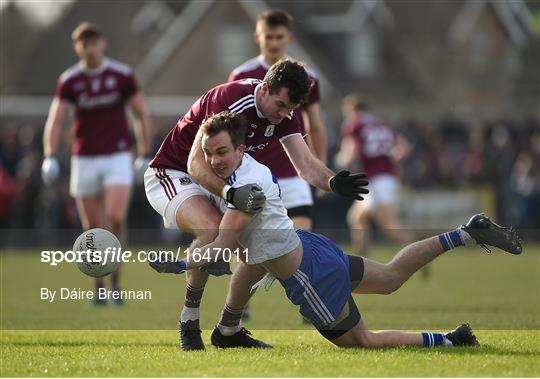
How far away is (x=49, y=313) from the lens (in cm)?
1027

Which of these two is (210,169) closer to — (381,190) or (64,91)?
(64,91)

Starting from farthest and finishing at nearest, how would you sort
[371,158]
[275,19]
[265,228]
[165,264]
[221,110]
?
[371,158] < [275,19] < [221,110] < [265,228] < [165,264]

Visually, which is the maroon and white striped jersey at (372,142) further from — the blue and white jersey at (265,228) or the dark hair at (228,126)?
the dark hair at (228,126)

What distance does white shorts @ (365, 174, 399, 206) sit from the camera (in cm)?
1708

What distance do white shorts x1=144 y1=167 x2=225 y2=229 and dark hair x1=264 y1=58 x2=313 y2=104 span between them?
85cm

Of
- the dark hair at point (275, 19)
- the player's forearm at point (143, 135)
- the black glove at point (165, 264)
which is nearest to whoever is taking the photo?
the black glove at point (165, 264)

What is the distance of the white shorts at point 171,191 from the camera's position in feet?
25.2

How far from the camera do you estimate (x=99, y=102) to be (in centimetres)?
1162

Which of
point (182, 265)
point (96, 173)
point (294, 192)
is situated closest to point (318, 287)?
point (182, 265)

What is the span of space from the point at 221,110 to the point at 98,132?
14.2 feet

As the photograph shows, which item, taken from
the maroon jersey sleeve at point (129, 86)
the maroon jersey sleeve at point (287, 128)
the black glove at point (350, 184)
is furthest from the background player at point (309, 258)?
the maroon jersey sleeve at point (129, 86)

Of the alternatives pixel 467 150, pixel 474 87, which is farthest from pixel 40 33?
pixel 467 150

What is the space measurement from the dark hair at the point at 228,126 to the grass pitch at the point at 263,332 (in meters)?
1.37

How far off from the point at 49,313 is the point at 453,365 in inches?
190
